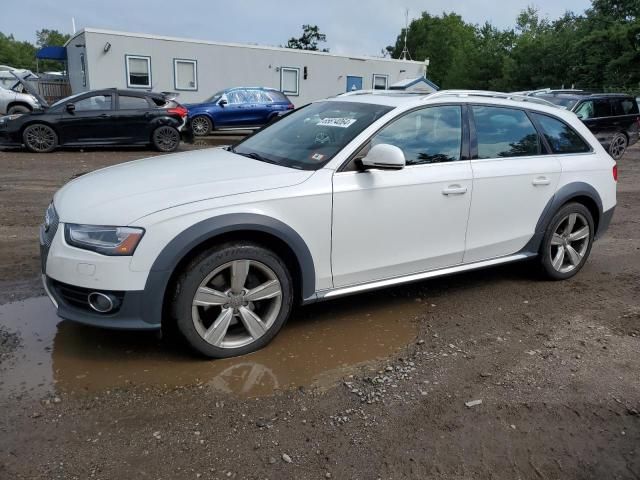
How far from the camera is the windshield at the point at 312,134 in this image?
3.81 m

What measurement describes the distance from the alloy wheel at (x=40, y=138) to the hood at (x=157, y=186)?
31.0ft

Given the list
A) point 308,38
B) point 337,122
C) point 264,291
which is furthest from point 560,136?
point 308,38

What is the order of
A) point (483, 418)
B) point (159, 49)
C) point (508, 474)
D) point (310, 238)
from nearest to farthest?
point (508, 474), point (483, 418), point (310, 238), point (159, 49)

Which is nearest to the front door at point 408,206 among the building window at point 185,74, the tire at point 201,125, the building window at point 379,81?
the tire at point 201,125

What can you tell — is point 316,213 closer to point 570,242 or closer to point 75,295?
point 75,295

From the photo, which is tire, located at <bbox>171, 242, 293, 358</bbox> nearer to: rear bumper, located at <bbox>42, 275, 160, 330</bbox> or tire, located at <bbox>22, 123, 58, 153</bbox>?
rear bumper, located at <bbox>42, 275, 160, 330</bbox>

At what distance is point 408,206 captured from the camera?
3.88 metres

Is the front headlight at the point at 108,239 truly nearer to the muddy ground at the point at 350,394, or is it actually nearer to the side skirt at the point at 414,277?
the muddy ground at the point at 350,394

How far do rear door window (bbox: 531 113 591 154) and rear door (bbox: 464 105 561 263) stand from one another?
0.41ft

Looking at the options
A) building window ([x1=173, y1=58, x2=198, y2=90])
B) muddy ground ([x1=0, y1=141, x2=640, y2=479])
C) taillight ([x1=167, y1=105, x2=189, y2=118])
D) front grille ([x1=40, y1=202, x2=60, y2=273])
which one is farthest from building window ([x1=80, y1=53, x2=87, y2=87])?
front grille ([x1=40, y1=202, x2=60, y2=273])

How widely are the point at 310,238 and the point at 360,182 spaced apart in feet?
1.68

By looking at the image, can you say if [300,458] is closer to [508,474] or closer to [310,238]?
[508,474]

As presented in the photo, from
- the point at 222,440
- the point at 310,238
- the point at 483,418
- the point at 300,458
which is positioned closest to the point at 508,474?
the point at 483,418

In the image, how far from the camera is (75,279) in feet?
10.2
